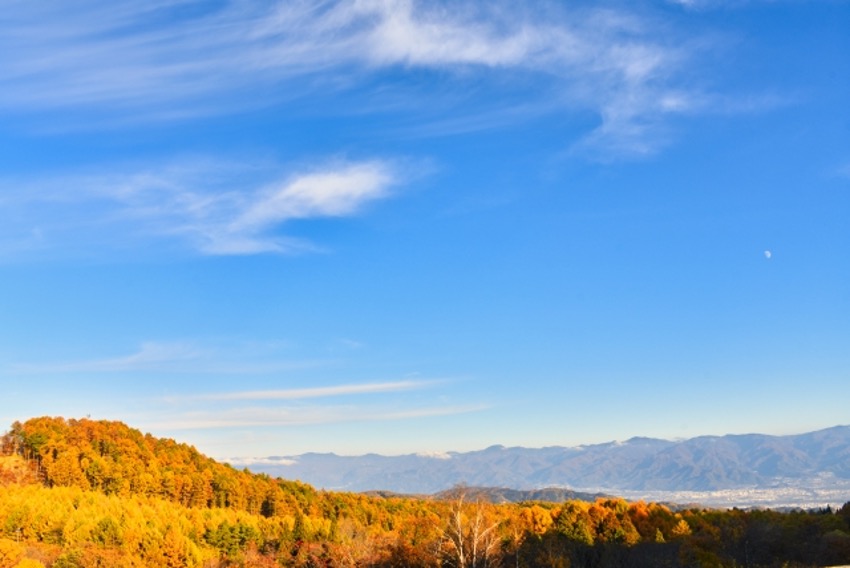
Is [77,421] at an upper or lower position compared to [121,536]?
upper

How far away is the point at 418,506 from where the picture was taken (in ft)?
548

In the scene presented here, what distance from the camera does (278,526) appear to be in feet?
370

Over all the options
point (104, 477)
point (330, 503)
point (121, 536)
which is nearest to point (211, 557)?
point (121, 536)

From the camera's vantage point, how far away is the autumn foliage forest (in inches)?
3462

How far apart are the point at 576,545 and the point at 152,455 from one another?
318 feet

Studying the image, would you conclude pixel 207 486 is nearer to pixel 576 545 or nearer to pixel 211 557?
pixel 211 557

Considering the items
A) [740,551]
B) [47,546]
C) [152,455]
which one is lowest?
[740,551]

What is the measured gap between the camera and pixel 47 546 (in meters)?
89.6

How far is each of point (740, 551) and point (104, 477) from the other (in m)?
116

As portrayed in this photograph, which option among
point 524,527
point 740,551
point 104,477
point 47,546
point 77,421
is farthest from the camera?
point 77,421

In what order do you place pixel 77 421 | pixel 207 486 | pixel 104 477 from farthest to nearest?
pixel 77 421
pixel 207 486
pixel 104 477

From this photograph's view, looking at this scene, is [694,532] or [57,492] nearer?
[57,492]

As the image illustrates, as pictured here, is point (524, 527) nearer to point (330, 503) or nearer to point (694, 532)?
point (694, 532)

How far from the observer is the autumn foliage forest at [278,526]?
8794 centimetres
